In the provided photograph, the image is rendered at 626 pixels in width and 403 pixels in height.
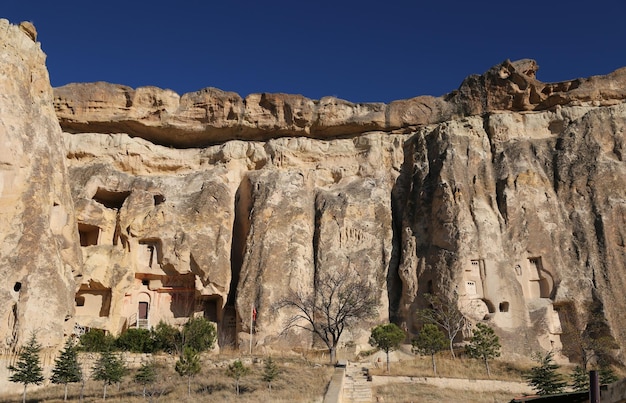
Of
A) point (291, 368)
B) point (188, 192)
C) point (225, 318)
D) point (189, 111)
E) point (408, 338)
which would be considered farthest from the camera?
point (189, 111)

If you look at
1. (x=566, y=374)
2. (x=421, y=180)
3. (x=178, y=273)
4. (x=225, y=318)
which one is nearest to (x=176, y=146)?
(x=178, y=273)

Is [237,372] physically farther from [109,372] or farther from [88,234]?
[88,234]

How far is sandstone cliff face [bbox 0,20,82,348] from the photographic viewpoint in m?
22.8

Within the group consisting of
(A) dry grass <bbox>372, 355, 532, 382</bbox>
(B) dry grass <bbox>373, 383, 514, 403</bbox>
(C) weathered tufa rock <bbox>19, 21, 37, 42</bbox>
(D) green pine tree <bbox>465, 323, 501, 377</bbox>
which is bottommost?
(B) dry grass <bbox>373, 383, 514, 403</bbox>

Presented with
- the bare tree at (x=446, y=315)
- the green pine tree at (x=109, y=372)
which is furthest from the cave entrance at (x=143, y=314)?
the bare tree at (x=446, y=315)

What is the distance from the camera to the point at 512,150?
32344 millimetres

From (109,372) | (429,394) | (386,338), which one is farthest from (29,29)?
(429,394)

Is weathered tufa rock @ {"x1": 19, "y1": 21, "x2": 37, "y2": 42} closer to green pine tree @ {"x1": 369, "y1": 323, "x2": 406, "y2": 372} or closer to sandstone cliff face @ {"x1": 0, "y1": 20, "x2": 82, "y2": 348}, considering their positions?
sandstone cliff face @ {"x1": 0, "y1": 20, "x2": 82, "y2": 348}

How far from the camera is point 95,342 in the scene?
81.7ft

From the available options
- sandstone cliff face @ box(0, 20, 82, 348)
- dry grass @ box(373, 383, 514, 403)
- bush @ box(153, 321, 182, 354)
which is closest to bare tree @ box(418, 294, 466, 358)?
dry grass @ box(373, 383, 514, 403)

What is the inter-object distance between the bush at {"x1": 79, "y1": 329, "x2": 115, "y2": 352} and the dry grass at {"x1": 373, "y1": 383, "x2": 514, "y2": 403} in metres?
11.6

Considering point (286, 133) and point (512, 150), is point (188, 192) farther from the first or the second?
point (512, 150)

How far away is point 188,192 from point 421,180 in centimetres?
1297

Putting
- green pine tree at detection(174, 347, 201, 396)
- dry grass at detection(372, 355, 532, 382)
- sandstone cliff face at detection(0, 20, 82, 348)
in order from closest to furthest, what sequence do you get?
green pine tree at detection(174, 347, 201, 396)
dry grass at detection(372, 355, 532, 382)
sandstone cliff face at detection(0, 20, 82, 348)
